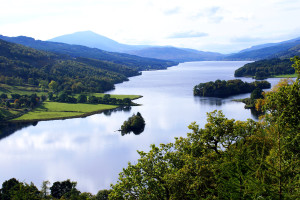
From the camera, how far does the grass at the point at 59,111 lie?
78.9 metres

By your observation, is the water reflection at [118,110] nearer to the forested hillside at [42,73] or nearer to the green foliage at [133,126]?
the green foliage at [133,126]

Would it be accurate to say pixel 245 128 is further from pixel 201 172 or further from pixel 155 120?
pixel 155 120

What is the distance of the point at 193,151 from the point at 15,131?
5880 centimetres

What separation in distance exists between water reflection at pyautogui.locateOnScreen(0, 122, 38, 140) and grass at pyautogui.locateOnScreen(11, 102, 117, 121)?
2.92m

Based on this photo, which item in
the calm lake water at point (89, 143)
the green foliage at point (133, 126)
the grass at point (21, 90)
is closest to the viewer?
the calm lake water at point (89, 143)

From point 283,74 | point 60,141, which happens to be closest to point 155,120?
point 60,141

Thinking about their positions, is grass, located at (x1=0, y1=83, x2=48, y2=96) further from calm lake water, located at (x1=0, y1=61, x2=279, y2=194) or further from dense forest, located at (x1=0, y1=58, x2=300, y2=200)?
dense forest, located at (x1=0, y1=58, x2=300, y2=200)

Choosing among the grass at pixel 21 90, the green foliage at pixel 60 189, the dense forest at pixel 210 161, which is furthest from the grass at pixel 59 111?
the dense forest at pixel 210 161

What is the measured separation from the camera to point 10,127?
71.2 metres

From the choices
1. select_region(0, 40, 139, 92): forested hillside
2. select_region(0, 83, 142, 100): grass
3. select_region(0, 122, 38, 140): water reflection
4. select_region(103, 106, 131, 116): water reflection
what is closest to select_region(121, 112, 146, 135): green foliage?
select_region(103, 106, 131, 116): water reflection

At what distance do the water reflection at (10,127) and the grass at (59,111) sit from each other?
2916 millimetres

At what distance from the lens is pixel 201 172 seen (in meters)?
16.6

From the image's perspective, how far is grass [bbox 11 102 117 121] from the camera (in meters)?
78.9

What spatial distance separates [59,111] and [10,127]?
638 inches
